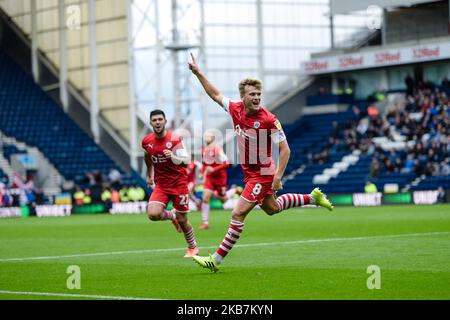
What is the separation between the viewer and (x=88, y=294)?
12.0 meters

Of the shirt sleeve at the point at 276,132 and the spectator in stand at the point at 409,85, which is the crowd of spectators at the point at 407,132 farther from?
the shirt sleeve at the point at 276,132

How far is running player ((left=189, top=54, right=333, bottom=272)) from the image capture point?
14391mm

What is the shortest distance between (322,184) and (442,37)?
33.8 ft

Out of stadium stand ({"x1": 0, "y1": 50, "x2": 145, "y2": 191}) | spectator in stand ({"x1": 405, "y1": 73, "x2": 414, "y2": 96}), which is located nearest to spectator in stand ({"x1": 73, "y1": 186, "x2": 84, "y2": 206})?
stadium stand ({"x1": 0, "y1": 50, "x2": 145, "y2": 191})

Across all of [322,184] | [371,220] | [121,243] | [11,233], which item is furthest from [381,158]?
[121,243]

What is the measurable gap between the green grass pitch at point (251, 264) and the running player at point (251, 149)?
60 cm

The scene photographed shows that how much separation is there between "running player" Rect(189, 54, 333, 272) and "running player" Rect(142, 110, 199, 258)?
8.54 feet

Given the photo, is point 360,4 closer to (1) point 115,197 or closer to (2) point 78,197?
(1) point 115,197

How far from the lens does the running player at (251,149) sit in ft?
47.2

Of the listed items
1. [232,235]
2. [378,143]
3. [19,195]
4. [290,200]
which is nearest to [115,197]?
[19,195]

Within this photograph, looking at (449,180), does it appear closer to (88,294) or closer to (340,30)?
(340,30)

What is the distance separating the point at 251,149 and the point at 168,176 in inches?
125

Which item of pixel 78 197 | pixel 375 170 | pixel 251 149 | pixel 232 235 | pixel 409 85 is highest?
pixel 251 149

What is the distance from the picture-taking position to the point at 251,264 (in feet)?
51.1
